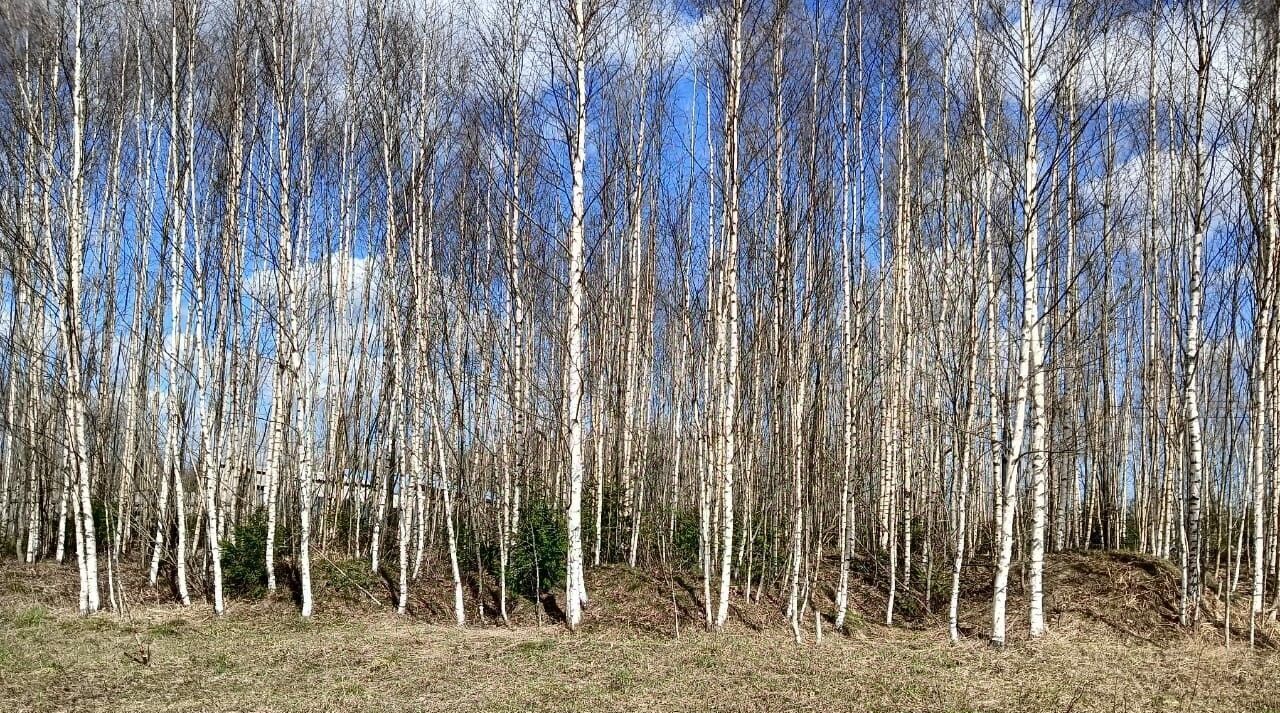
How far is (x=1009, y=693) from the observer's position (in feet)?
18.4

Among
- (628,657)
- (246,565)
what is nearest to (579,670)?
(628,657)

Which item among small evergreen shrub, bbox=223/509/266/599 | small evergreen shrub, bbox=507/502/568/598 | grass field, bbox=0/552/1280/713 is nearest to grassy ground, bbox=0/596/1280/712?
grass field, bbox=0/552/1280/713

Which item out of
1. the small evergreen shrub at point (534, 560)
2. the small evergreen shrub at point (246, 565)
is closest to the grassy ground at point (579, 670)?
the small evergreen shrub at point (534, 560)

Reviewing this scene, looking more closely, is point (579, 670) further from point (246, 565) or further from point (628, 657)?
point (246, 565)

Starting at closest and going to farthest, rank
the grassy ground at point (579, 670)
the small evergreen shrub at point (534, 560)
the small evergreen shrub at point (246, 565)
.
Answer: the grassy ground at point (579, 670) → the small evergreen shrub at point (534, 560) → the small evergreen shrub at point (246, 565)

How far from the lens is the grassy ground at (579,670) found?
537 cm

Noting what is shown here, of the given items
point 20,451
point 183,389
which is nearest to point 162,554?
point 183,389

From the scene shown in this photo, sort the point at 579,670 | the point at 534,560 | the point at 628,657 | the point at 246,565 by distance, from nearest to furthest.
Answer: the point at 579,670 → the point at 628,657 → the point at 534,560 → the point at 246,565

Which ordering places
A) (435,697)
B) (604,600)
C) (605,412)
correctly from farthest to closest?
1. (605,412)
2. (604,600)
3. (435,697)

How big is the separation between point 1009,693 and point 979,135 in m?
4.83

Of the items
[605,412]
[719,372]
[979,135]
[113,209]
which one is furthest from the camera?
[113,209]

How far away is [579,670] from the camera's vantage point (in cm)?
612

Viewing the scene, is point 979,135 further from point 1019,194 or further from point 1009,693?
point 1009,693

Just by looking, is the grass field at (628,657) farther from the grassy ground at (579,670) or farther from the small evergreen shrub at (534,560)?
the small evergreen shrub at (534,560)
